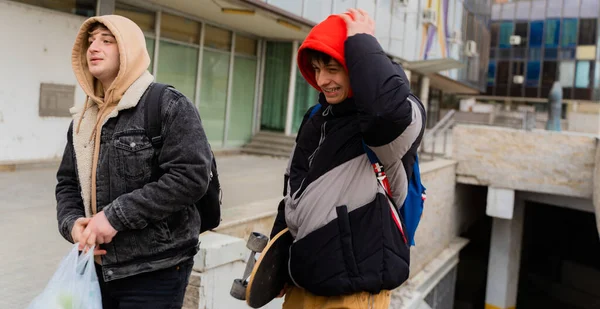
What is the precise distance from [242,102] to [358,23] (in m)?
14.4

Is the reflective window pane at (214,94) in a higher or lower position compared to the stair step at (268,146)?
higher

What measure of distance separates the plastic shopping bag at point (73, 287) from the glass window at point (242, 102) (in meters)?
13.7

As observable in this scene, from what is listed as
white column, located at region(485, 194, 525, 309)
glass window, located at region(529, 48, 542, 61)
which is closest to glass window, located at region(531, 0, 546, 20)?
glass window, located at region(529, 48, 542, 61)

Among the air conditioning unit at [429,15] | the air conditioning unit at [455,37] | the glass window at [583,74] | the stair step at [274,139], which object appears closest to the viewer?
the stair step at [274,139]

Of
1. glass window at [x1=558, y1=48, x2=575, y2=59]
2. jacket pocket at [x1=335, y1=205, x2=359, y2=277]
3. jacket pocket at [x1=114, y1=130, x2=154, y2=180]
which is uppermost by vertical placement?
glass window at [x1=558, y1=48, x2=575, y2=59]

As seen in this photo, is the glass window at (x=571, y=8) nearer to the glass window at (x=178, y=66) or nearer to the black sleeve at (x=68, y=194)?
the glass window at (x=178, y=66)

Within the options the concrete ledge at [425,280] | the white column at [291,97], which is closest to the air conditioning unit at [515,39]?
the concrete ledge at [425,280]

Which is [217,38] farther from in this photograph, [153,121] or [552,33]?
[552,33]

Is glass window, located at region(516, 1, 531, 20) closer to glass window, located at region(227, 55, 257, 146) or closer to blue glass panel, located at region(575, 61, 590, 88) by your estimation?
blue glass panel, located at region(575, 61, 590, 88)

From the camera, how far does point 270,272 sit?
2271mm

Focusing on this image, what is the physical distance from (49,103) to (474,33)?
26262 mm

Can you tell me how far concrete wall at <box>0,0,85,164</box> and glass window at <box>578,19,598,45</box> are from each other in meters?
46.2

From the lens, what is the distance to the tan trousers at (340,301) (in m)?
2.12

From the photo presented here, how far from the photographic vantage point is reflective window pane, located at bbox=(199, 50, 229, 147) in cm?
1445
